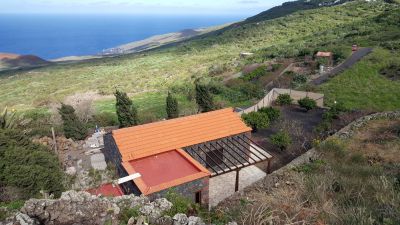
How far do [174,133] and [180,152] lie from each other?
4.87 ft

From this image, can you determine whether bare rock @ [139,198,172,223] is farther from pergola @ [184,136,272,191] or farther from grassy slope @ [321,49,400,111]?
grassy slope @ [321,49,400,111]

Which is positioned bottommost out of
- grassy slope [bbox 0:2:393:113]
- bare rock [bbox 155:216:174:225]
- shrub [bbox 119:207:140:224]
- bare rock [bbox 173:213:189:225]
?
grassy slope [bbox 0:2:393:113]

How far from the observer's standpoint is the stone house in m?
14.5

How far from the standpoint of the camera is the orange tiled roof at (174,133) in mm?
16750

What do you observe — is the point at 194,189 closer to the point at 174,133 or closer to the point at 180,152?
the point at 180,152

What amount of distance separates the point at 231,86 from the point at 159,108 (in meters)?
10.1

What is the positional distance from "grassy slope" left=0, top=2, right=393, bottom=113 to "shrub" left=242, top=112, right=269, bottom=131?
23742mm

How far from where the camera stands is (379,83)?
31141mm

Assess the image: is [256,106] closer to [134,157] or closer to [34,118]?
[134,157]

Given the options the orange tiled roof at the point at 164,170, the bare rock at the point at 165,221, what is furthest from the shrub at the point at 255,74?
the bare rock at the point at 165,221

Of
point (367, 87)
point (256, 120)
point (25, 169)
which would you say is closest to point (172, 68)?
point (367, 87)

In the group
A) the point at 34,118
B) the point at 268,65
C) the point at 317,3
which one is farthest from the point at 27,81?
the point at 317,3

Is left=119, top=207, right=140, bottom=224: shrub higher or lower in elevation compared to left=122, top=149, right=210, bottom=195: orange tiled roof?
higher

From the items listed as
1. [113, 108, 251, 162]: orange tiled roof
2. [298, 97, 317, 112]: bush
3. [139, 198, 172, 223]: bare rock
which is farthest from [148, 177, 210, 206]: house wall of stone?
[298, 97, 317, 112]: bush
